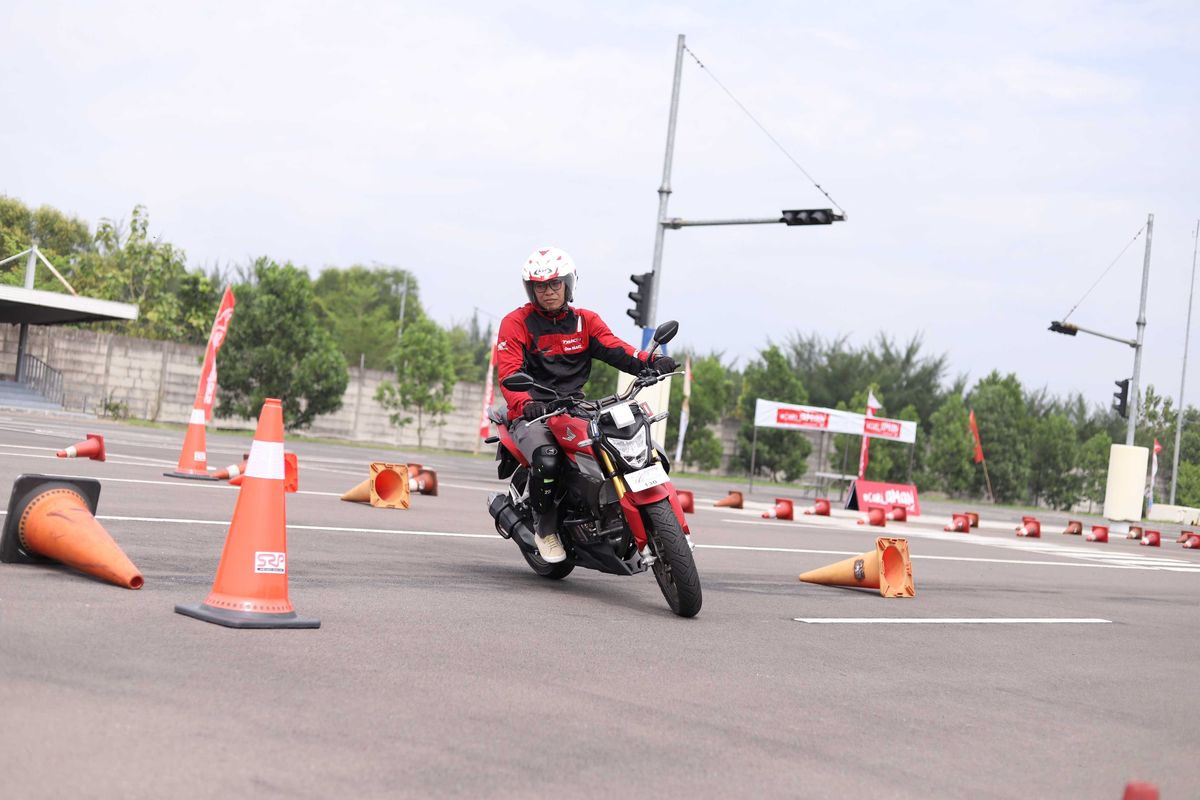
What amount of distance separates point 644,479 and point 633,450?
193 millimetres

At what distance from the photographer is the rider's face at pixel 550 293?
8398mm

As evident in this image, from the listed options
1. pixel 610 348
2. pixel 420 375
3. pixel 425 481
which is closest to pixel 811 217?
pixel 425 481

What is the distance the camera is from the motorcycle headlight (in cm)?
770

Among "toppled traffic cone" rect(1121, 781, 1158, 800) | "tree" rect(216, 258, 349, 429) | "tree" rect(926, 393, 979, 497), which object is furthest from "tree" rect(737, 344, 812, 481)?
"toppled traffic cone" rect(1121, 781, 1158, 800)

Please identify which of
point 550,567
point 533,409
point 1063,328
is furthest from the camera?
point 1063,328

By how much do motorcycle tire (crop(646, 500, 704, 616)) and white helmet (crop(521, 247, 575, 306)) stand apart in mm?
1627

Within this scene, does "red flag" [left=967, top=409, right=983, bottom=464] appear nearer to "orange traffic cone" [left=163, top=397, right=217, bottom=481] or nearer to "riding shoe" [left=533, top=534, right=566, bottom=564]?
"orange traffic cone" [left=163, top=397, right=217, bottom=481]

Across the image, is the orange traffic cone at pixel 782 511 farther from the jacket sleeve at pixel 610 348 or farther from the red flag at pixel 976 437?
the red flag at pixel 976 437

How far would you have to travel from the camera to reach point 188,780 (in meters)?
3.59

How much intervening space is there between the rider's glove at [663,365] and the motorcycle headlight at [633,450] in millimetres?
746

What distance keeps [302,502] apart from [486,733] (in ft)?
30.3

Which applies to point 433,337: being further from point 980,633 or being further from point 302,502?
point 980,633

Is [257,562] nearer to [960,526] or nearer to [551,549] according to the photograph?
[551,549]

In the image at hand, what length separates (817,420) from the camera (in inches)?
1318
